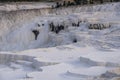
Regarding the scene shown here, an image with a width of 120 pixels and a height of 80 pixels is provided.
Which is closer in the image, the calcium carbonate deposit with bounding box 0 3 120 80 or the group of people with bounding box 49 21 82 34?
the calcium carbonate deposit with bounding box 0 3 120 80

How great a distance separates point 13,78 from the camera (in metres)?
12.2

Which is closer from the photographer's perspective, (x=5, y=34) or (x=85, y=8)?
(x=5, y=34)

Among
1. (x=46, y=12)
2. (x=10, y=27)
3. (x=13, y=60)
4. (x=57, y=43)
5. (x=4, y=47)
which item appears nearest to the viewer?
(x=13, y=60)

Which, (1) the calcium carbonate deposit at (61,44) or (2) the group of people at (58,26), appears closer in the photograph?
(1) the calcium carbonate deposit at (61,44)

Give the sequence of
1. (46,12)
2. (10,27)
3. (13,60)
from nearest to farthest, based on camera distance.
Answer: (13,60) < (10,27) < (46,12)

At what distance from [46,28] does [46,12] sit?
3288 mm

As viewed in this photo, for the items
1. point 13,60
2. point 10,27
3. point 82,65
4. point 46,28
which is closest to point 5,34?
point 10,27

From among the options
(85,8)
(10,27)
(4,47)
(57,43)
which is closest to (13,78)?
(57,43)

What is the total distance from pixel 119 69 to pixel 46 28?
1073cm

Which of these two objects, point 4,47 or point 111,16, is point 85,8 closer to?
point 111,16

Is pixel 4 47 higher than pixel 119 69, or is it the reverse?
pixel 119 69

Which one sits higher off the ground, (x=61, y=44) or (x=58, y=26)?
(x=58, y=26)

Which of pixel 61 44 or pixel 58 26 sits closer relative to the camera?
pixel 61 44

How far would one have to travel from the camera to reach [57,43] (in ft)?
61.3
